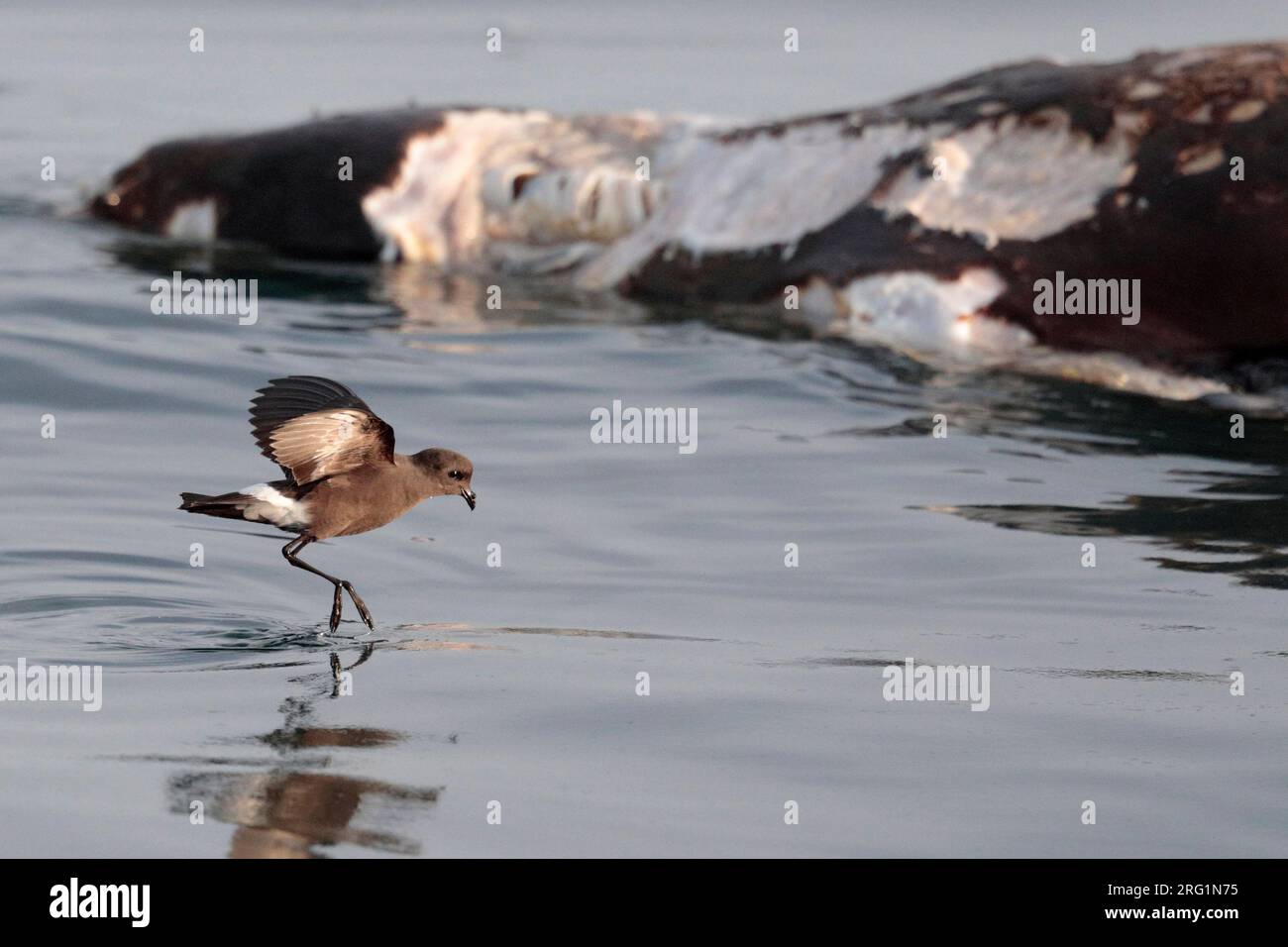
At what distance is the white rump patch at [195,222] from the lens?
9.39 m

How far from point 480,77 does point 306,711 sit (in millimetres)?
11605

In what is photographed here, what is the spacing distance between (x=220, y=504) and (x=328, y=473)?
0.80 feet

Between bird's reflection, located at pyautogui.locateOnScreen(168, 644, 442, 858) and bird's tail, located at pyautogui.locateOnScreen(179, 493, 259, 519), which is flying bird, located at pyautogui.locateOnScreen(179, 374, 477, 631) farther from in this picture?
bird's reflection, located at pyautogui.locateOnScreen(168, 644, 442, 858)

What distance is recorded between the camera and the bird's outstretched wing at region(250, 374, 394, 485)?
14.1 ft

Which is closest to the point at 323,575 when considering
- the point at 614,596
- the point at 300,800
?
the point at 614,596

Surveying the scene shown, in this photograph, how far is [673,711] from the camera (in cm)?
392

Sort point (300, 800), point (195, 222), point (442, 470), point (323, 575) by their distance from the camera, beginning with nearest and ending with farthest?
1. point (300, 800)
2. point (323, 575)
3. point (442, 470)
4. point (195, 222)

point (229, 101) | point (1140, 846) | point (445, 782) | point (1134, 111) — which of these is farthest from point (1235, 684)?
point (229, 101)

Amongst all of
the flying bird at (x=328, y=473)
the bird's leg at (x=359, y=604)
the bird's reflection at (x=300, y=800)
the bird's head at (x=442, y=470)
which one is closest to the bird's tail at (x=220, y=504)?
the flying bird at (x=328, y=473)

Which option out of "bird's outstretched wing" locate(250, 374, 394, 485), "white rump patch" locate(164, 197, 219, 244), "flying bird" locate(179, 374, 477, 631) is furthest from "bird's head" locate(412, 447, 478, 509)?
"white rump patch" locate(164, 197, 219, 244)

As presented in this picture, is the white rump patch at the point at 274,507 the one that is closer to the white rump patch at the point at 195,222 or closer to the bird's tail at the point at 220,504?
the bird's tail at the point at 220,504

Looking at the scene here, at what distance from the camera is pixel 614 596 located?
4.85m

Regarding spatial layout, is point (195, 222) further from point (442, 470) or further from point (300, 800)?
point (300, 800)

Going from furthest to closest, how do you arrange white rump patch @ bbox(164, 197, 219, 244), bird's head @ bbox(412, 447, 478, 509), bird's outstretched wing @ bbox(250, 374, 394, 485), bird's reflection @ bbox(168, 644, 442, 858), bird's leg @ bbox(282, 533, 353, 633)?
white rump patch @ bbox(164, 197, 219, 244)
bird's head @ bbox(412, 447, 478, 509)
bird's leg @ bbox(282, 533, 353, 633)
bird's outstretched wing @ bbox(250, 374, 394, 485)
bird's reflection @ bbox(168, 644, 442, 858)
